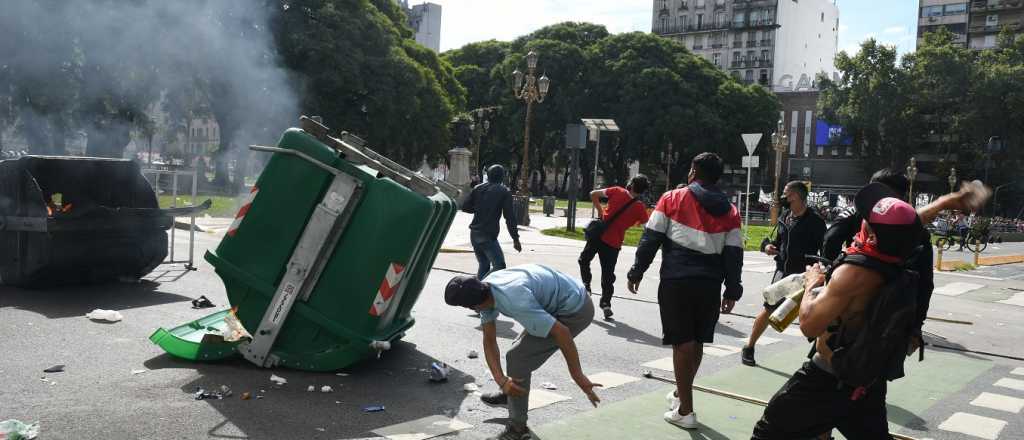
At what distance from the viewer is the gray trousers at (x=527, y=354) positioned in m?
4.11

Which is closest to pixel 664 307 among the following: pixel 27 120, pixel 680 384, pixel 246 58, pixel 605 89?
pixel 680 384

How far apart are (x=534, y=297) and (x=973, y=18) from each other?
8100cm

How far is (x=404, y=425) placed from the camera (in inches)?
180

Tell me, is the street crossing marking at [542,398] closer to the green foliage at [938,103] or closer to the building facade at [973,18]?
the green foliage at [938,103]

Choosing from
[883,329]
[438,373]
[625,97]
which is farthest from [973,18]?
[883,329]

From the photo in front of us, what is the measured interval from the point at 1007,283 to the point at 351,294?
15891 mm

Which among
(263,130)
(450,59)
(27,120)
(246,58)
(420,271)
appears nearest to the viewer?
(420,271)

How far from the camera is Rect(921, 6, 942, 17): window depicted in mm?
72625

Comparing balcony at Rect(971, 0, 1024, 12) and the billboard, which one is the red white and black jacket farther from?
balcony at Rect(971, 0, 1024, 12)

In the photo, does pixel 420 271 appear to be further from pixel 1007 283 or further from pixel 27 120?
pixel 1007 283

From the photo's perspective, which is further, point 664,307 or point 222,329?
point 222,329

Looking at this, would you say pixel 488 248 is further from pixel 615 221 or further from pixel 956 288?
pixel 956 288

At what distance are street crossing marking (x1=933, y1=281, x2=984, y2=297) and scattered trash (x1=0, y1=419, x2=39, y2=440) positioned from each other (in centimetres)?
1357

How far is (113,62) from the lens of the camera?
51.3ft
